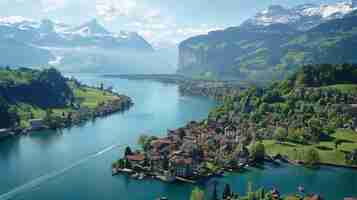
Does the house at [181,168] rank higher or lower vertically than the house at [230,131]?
lower

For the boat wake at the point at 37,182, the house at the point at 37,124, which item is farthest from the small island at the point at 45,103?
the boat wake at the point at 37,182

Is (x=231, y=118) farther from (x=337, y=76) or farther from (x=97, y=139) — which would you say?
(x=337, y=76)

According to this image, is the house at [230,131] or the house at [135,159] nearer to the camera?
the house at [135,159]

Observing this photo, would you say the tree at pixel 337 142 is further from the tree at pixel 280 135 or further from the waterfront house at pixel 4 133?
the waterfront house at pixel 4 133

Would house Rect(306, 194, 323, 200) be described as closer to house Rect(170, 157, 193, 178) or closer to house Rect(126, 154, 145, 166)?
house Rect(170, 157, 193, 178)

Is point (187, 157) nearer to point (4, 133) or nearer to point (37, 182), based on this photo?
point (37, 182)

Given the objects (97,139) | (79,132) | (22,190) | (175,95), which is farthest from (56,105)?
(22,190)

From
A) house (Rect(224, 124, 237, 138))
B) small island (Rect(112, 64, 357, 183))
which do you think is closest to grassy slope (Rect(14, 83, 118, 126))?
small island (Rect(112, 64, 357, 183))
